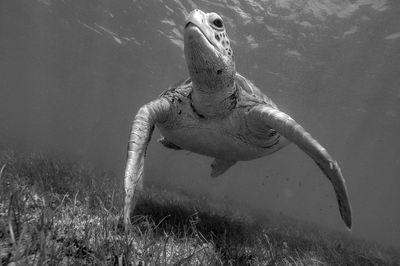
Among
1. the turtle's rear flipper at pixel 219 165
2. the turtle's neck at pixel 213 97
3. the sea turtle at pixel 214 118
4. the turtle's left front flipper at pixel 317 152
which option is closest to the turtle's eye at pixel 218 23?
the sea turtle at pixel 214 118

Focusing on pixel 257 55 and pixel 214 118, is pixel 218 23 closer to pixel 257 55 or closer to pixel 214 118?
pixel 214 118

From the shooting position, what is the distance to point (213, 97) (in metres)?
3.51

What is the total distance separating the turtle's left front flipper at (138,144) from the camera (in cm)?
240

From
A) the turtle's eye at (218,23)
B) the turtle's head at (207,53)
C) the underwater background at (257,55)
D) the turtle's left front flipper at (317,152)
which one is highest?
the turtle's eye at (218,23)

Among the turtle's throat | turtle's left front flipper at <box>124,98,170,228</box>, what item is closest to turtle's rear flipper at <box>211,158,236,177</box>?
the turtle's throat

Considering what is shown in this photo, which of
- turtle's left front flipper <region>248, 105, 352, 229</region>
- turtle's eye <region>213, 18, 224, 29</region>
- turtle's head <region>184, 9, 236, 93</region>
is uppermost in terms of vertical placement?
turtle's eye <region>213, 18, 224, 29</region>

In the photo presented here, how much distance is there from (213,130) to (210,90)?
61 cm

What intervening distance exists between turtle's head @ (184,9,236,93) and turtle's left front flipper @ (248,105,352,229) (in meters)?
0.73

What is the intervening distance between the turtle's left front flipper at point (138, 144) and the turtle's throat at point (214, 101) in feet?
1.42

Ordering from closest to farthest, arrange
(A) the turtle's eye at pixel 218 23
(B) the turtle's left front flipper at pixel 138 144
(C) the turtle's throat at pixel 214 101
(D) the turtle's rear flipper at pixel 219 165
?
(B) the turtle's left front flipper at pixel 138 144, (A) the turtle's eye at pixel 218 23, (C) the turtle's throat at pixel 214 101, (D) the turtle's rear flipper at pixel 219 165

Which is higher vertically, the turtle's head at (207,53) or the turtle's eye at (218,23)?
the turtle's eye at (218,23)

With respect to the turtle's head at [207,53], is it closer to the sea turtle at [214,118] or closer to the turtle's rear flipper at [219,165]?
the sea turtle at [214,118]

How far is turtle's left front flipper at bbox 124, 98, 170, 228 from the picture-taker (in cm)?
240

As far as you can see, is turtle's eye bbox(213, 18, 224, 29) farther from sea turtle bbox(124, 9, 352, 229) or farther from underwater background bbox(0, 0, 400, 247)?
underwater background bbox(0, 0, 400, 247)
